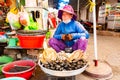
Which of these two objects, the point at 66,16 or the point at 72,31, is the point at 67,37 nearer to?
the point at 72,31

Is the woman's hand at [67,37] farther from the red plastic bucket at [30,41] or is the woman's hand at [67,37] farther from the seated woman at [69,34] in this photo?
the red plastic bucket at [30,41]

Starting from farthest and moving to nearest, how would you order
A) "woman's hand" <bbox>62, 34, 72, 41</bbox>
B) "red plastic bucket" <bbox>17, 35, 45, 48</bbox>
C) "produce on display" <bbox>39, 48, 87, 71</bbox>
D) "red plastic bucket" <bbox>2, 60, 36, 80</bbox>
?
"red plastic bucket" <bbox>17, 35, 45, 48</bbox>, "woman's hand" <bbox>62, 34, 72, 41</bbox>, "red plastic bucket" <bbox>2, 60, 36, 80</bbox>, "produce on display" <bbox>39, 48, 87, 71</bbox>

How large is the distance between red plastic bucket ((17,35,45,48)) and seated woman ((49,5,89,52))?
0.67 feet

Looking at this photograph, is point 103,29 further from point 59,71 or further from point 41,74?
point 59,71

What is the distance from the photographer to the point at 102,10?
6566 mm

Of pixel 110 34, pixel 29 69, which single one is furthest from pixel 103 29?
pixel 29 69

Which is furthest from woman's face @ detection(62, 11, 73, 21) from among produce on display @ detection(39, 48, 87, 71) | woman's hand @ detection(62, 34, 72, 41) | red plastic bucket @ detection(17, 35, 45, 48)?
produce on display @ detection(39, 48, 87, 71)

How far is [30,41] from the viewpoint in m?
2.22

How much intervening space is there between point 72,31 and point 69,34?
13 cm

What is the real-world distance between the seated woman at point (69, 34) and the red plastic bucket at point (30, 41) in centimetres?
20

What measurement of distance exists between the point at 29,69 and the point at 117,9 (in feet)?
16.0

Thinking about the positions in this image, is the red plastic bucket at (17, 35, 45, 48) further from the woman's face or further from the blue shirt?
the woman's face

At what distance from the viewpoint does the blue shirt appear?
2.03m

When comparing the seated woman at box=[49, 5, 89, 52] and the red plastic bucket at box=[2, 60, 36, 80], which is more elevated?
the seated woman at box=[49, 5, 89, 52]
